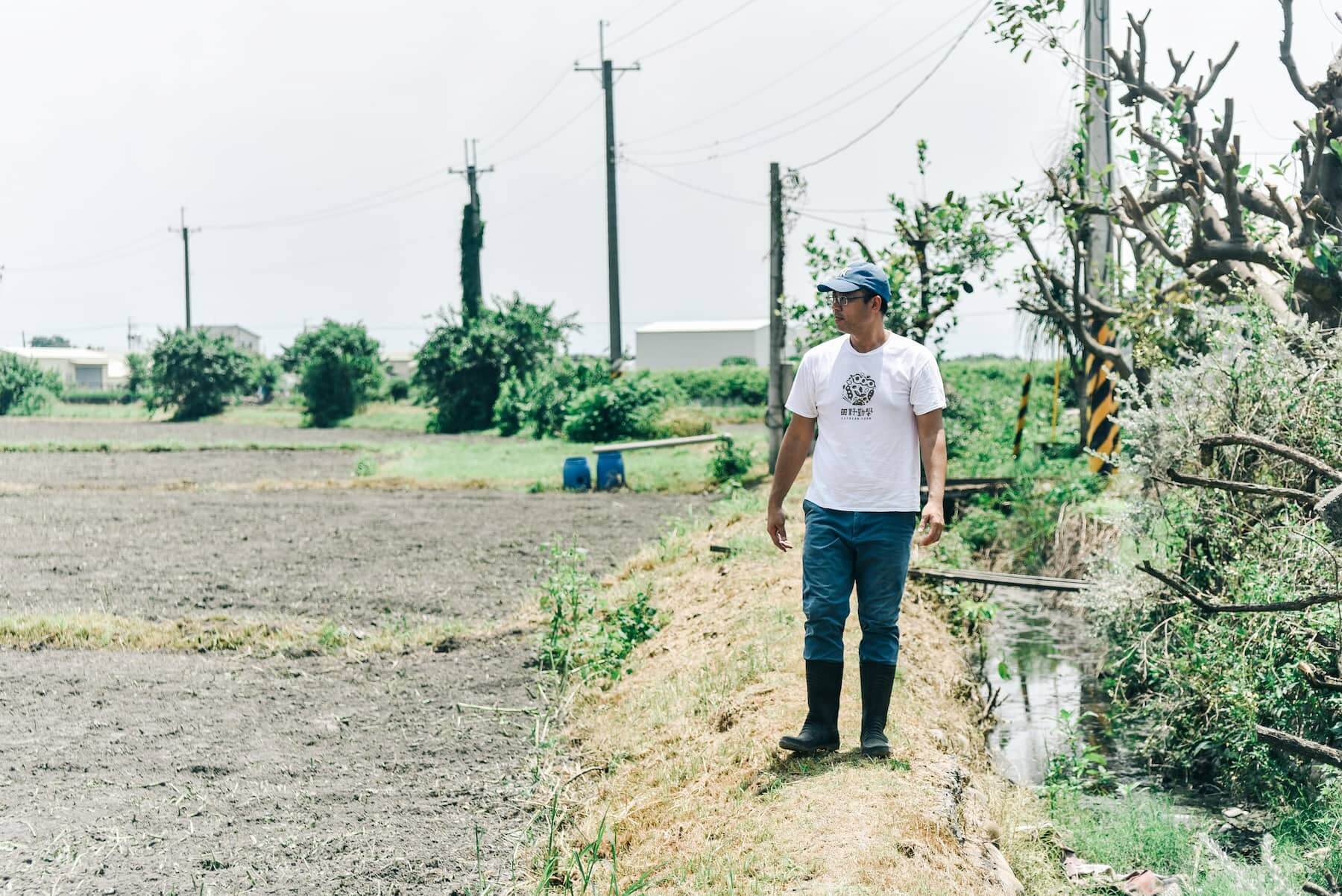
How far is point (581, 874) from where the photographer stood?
14.1 feet

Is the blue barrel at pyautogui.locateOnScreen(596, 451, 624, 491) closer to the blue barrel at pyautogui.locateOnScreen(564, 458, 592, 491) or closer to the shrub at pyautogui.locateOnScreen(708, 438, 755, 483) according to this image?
the blue barrel at pyautogui.locateOnScreen(564, 458, 592, 491)

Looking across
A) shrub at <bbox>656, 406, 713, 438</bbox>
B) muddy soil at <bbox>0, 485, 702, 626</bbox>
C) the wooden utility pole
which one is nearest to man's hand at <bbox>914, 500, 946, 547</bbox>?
muddy soil at <bbox>0, 485, 702, 626</bbox>

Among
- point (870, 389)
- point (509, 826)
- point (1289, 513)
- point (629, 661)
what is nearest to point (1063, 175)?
point (1289, 513)

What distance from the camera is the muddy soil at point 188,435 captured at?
32.5m

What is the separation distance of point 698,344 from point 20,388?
131ft

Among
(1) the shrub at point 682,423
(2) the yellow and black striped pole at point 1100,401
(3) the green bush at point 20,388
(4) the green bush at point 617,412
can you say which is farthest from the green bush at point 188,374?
(2) the yellow and black striped pole at point 1100,401

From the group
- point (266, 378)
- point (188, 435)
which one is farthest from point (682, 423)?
point (266, 378)

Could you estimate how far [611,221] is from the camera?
1276 inches

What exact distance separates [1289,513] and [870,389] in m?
3.00

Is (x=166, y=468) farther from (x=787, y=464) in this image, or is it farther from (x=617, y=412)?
(x=787, y=464)

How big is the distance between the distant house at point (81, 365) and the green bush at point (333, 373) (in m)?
64.6

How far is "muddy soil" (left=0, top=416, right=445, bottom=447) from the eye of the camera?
32.5 meters

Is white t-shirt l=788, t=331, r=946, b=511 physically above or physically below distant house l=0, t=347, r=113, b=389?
below

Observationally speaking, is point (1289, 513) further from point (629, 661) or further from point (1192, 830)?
point (629, 661)
